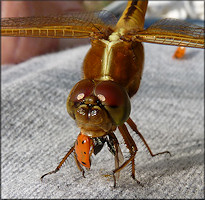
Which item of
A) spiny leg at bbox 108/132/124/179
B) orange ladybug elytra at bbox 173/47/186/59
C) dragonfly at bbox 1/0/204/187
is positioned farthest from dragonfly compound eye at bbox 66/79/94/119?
orange ladybug elytra at bbox 173/47/186/59

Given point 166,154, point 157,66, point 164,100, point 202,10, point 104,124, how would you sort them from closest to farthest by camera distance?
1. point 104,124
2. point 166,154
3. point 164,100
4. point 157,66
5. point 202,10

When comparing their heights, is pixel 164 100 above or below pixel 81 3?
below

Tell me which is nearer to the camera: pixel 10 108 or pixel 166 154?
pixel 166 154

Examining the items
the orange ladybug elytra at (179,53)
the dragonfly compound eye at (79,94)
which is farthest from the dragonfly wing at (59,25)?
the orange ladybug elytra at (179,53)

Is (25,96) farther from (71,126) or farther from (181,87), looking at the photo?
(181,87)

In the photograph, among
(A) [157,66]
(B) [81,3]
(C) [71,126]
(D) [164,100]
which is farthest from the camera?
(B) [81,3]

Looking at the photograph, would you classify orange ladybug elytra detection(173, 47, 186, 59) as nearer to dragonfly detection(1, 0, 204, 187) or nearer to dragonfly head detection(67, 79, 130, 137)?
dragonfly detection(1, 0, 204, 187)

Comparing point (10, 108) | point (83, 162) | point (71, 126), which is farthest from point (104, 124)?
point (10, 108)

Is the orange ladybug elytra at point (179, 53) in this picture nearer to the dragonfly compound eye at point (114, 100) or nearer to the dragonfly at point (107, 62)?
the dragonfly at point (107, 62)
